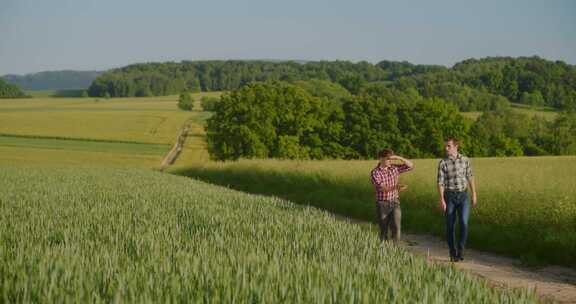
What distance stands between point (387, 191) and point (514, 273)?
2.61m

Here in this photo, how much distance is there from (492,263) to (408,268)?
21.3 feet

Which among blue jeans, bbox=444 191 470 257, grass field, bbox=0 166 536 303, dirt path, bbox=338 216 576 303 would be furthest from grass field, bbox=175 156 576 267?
grass field, bbox=0 166 536 303

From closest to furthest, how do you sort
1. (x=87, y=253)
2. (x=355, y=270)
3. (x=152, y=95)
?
(x=355, y=270)
(x=87, y=253)
(x=152, y=95)

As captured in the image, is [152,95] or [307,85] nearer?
[307,85]

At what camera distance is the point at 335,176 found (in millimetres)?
26391

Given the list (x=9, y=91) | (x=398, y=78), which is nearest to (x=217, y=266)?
(x=398, y=78)

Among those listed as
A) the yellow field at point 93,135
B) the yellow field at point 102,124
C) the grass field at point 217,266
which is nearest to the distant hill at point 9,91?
the yellow field at point 93,135

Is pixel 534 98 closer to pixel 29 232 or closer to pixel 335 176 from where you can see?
pixel 335 176

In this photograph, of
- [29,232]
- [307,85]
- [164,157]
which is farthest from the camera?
[307,85]

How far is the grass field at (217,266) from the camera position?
484cm

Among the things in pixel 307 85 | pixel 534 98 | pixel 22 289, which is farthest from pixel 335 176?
pixel 534 98

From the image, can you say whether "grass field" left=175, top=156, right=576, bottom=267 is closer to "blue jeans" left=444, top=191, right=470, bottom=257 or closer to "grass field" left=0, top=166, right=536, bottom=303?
"blue jeans" left=444, top=191, right=470, bottom=257

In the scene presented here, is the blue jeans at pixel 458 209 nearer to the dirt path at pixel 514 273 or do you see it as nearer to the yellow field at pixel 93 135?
the dirt path at pixel 514 273

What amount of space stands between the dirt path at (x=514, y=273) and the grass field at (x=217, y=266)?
6.81ft
